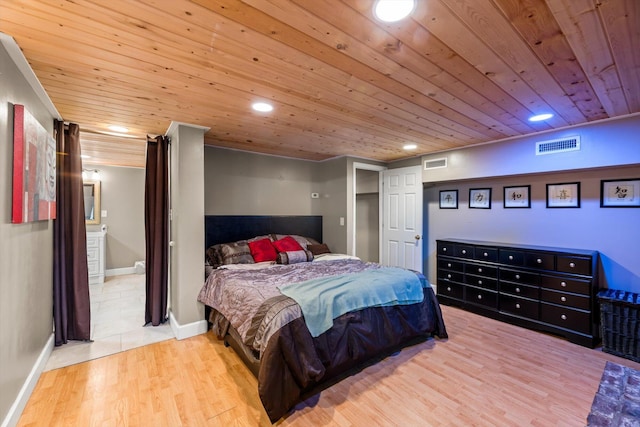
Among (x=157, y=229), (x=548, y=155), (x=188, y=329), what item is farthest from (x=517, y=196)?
(x=157, y=229)

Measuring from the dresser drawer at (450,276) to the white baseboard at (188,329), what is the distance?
10.6ft

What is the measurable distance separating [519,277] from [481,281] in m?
0.44

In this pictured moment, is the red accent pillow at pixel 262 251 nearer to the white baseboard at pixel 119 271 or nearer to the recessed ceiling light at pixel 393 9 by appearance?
the recessed ceiling light at pixel 393 9

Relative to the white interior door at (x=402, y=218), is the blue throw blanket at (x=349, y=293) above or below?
below

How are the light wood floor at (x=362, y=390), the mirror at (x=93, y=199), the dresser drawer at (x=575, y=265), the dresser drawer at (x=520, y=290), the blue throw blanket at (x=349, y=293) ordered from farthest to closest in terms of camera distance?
the mirror at (x=93, y=199)
the dresser drawer at (x=520, y=290)
the dresser drawer at (x=575, y=265)
the blue throw blanket at (x=349, y=293)
the light wood floor at (x=362, y=390)

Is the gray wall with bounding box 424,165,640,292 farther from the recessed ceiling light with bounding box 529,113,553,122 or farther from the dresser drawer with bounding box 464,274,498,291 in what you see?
the recessed ceiling light with bounding box 529,113,553,122

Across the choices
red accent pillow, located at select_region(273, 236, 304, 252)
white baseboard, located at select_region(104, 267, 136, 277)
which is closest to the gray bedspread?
red accent pillow, located at select_region(273, 236, 304, 252)

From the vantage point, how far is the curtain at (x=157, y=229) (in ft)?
10.7

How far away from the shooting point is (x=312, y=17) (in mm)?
1309

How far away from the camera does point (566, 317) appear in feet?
9.75

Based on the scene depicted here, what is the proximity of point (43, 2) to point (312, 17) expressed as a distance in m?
1.18

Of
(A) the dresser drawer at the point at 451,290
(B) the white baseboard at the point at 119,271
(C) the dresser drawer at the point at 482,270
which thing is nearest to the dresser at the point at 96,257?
(B) the white baseboard at the point at 119,271

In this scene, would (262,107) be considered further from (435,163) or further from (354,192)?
(435,163)

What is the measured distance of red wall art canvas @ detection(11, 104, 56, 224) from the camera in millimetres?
1689
